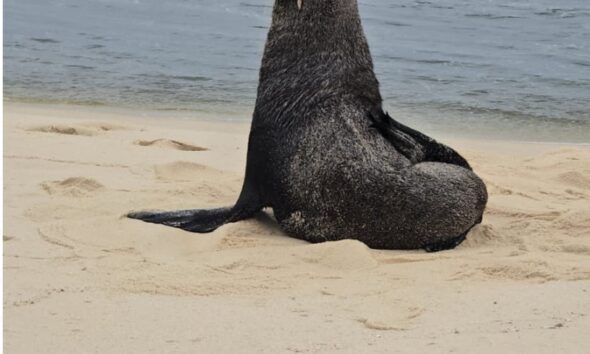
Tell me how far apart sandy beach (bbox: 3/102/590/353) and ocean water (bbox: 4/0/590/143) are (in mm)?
3708

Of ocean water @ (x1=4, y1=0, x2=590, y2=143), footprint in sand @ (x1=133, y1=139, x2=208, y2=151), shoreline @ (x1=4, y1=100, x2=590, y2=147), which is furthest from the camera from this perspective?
ocean water @ (x1=4, y1=0, x2=590, y2=143)

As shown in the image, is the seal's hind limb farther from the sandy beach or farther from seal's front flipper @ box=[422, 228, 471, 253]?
seal's front flipper @ box=[422, 228, 471, 253]

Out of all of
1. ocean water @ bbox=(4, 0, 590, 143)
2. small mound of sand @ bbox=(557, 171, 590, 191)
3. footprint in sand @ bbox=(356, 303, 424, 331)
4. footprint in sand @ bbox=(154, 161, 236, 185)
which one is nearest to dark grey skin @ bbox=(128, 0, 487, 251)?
footprint in sand @ bbox=(356, 303, 424, 331)

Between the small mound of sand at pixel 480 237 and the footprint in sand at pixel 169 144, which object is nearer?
the small mound of sand at pixel 480 237

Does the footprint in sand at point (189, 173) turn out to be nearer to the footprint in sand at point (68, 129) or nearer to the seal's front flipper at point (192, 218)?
the seal's front flipper at point (192, 218)

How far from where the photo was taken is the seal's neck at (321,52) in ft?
18.3

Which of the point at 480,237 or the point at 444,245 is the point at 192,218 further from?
the point at 480,237

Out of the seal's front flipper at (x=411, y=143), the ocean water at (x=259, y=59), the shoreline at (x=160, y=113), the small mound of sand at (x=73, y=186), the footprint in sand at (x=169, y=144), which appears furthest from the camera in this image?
the ocean water at (x=259, y=59)

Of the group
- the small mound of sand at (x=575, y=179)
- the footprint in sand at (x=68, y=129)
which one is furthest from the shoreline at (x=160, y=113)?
the small mound of sand at (x=575, y=179)

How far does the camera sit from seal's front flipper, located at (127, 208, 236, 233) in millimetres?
5578

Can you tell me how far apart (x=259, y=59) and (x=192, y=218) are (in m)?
9.14

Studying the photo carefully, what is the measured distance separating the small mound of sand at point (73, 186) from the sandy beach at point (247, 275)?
13 mm

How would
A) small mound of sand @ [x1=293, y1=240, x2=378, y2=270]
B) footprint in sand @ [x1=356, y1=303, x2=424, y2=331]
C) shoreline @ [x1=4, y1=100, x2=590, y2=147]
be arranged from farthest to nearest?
shoreline @ [x1=4, y1=100, x2=590, y2=147] < small mound of sand @ [x1=293, y1=240, x2=378, y2=270] < footprint in sand @ [x1=356, y1=303, x2=424, y2=331]

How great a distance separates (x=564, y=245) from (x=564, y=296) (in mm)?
1069
